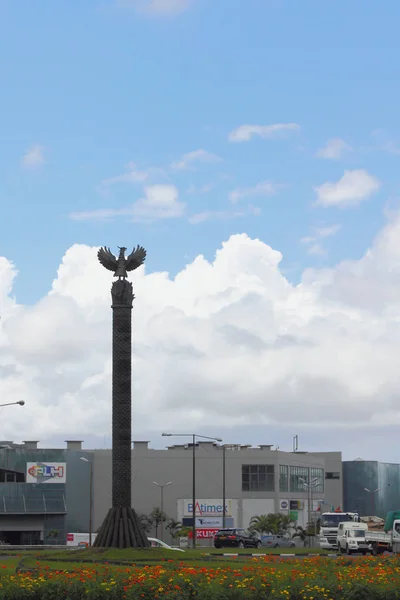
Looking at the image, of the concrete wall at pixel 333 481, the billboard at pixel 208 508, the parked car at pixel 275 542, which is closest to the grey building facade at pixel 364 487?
the concrete wall at pixel 333 481

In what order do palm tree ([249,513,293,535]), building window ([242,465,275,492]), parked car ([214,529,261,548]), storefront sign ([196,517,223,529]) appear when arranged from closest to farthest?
parked car ([214,529,261,548]), palm tree ([249,513,293,535]), storefront sign ([196,517,223,529]), building window ([242,465,275,492])

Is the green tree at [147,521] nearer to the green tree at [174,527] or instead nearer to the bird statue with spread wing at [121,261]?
the green tree at [174,527]

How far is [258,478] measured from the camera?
120 meters

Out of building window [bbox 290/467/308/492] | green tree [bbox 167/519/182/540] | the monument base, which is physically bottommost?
green tree [bbox 167/519/182/540]

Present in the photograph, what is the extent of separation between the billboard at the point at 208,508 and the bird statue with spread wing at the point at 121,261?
72.0 metres

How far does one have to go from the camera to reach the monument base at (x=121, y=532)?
46.8m

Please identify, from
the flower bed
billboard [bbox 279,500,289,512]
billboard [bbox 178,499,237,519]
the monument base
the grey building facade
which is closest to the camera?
the flower bed

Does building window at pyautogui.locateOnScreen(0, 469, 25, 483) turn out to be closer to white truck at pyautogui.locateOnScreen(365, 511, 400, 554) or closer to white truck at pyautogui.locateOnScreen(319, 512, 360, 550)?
white truck at pyautogui.locateOnScreen(319, 512, 360, 550)

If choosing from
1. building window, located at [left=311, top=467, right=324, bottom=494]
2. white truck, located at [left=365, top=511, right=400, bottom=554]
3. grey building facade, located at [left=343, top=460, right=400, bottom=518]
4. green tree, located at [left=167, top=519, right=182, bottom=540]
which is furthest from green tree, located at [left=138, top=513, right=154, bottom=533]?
white truck, located at [left=365, top=511, right=400, bottom=554]

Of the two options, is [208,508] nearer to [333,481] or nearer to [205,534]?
[205,534]

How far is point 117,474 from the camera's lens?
48438 mm

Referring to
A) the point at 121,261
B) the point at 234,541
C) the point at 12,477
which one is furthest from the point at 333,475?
the point at 121,261

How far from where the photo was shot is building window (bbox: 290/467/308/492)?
126 metres

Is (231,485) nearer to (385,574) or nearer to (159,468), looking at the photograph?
(159,468)
